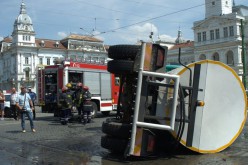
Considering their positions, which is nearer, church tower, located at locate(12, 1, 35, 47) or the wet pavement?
the wet pavement

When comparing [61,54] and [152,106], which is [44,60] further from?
[152,106]

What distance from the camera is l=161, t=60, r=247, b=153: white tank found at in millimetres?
7363

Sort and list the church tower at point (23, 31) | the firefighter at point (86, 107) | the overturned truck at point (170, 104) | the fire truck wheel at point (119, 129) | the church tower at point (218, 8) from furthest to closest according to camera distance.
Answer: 1. the church tower at point (23, 31)
2. the church tower at point (218, 8)
3. the firefighter at point (86, 107)
4. the fire truck wheel at point (119, 129)
5. the overturned truck at point (170, 104)

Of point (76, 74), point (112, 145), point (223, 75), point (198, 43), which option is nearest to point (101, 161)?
point (112, 145)

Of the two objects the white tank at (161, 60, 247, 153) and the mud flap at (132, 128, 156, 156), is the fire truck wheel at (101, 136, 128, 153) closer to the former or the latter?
the mud flap at (132, 128, 156, 156)

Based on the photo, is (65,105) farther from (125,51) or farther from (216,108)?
(216,108)

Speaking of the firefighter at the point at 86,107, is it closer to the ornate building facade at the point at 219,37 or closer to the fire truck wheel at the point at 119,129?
the fire truck wheel at the point at 119,129

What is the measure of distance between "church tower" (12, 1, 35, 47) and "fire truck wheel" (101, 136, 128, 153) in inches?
3925

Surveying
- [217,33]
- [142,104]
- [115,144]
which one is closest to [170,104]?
[142,104]

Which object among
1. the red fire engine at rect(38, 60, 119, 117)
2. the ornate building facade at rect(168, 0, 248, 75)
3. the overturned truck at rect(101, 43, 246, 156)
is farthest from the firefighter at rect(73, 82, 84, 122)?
the ornate building facade at rect(168, 0, 248, 75)

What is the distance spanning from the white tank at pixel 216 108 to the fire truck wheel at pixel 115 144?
1138mm

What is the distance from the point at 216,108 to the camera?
7.53 metres

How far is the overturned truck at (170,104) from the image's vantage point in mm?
6633

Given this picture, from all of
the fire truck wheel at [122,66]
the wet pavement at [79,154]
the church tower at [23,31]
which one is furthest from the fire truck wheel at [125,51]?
the church tower at [23,31]
